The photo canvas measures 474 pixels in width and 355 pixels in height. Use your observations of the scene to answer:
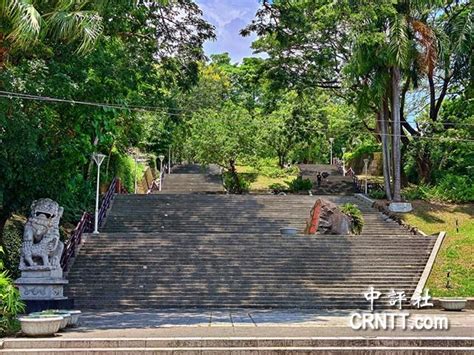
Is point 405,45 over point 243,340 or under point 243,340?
over

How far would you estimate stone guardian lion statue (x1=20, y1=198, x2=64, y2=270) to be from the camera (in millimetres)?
13102

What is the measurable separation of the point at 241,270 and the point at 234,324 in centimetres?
538

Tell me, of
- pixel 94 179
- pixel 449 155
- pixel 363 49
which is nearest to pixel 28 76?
pixel 94 179

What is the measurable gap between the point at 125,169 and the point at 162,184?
8.89m

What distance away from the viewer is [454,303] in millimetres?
14305

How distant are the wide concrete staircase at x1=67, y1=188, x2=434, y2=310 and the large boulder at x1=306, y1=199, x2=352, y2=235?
A: 39.5 inches

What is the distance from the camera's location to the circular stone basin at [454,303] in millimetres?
14258

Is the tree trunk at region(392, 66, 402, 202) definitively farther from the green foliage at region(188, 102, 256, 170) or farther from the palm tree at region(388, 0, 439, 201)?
the green foliage at region(188, 102, 256, 170)

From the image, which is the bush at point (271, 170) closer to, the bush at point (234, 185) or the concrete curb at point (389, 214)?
the bush at point (234, 185)

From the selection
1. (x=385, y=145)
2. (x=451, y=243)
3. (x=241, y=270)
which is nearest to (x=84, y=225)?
(x=241, y=270)

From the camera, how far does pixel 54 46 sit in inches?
551

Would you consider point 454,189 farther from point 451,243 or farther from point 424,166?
point 451,243

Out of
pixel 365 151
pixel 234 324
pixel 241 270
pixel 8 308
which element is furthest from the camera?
pixel 365 151

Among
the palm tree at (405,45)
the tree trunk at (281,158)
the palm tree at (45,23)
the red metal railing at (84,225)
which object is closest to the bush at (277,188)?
the tree trunk at (281,158)
